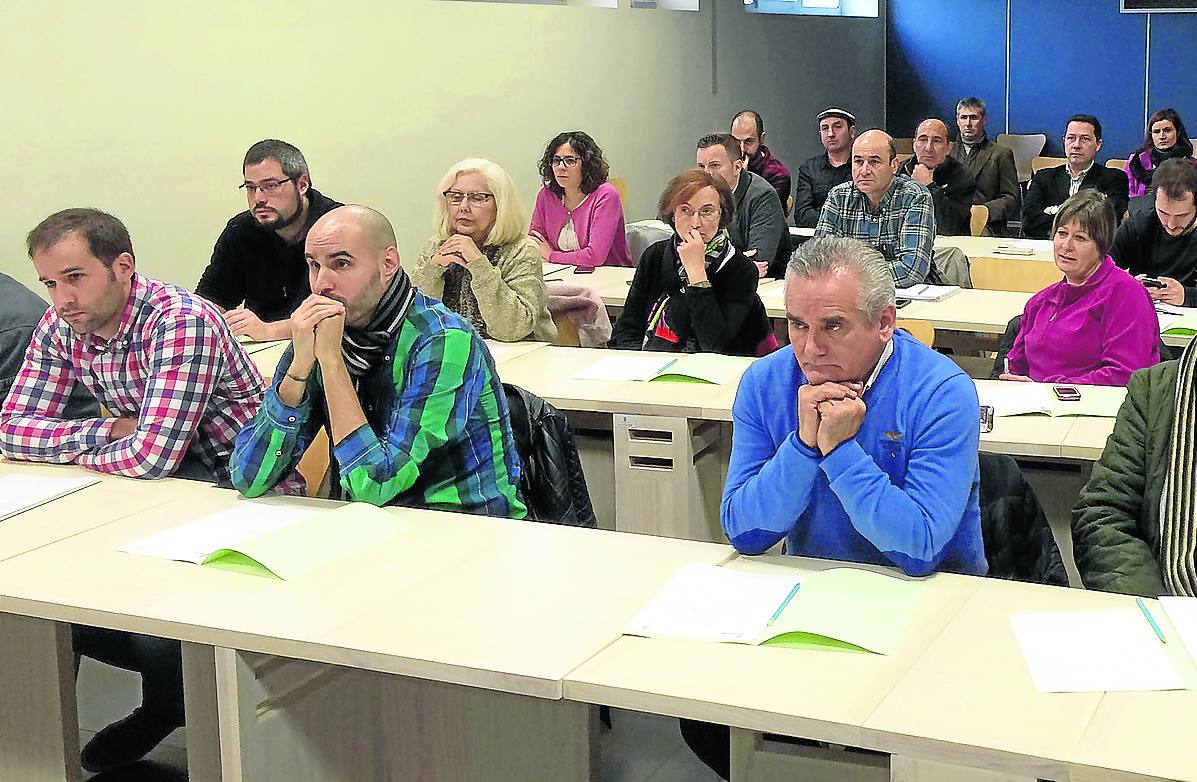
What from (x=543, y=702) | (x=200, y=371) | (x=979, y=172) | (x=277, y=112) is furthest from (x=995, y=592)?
(x=979, y=172)

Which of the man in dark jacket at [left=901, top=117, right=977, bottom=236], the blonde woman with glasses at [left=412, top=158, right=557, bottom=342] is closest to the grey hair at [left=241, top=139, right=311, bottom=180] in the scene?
the blonde woman with glasses at [left=412, top=158, right=557, bottom=342]

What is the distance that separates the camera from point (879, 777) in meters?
1.95

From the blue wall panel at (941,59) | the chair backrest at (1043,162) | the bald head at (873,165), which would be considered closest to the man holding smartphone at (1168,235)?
the bald head at (873,165)

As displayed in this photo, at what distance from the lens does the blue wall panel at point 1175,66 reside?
38.6ft

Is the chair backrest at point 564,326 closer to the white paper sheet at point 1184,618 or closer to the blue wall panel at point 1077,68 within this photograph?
the white paper sheet at point 1184,618

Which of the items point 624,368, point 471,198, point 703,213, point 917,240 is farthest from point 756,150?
point 624,368

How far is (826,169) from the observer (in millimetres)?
8320

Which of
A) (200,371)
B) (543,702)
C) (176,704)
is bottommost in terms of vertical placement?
(176,704)

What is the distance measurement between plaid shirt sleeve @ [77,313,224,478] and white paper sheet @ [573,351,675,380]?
1213 millimetres

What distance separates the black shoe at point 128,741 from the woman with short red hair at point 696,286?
6.64 feet

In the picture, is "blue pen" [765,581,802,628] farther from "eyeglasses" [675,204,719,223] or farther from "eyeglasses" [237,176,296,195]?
"eyeglasses" [237,176,296,195]

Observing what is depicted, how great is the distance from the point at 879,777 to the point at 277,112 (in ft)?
16.4

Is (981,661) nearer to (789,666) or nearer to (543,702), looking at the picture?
(789,666)

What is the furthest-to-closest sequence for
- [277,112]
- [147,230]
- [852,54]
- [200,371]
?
A: 1. [852,54]
2. [277,112]
3. [147,230]
4. [200,371]
